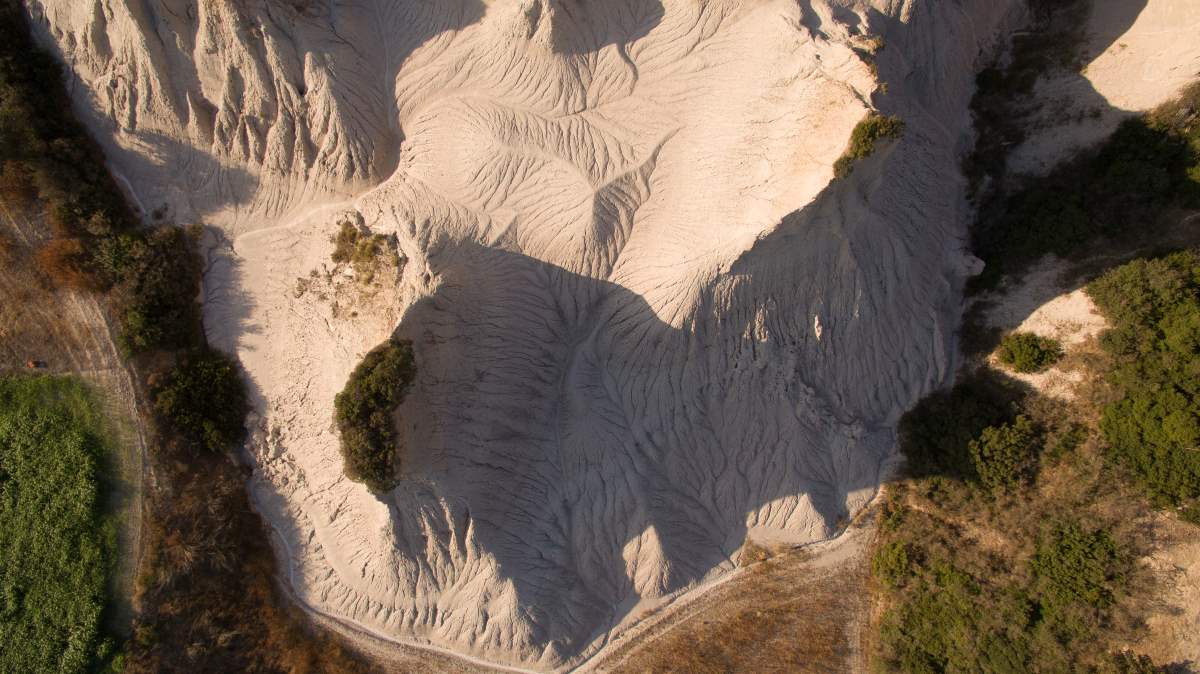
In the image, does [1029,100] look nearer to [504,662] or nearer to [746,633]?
[746,633]

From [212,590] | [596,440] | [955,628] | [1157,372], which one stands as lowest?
[212,590]

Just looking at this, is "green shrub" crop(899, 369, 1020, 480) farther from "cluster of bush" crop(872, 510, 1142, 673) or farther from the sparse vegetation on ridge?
"cluster of bush" crop(872, 510, 1142, 673)

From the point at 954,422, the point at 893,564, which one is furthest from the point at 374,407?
the point at 954,422

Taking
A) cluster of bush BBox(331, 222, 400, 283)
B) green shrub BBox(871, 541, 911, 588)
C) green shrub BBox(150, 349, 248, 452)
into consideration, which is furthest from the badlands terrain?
green shrub BBox(871, 541, 911, 588)

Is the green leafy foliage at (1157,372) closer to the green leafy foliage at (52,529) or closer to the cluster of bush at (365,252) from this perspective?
the cluster of bush at (365,252)

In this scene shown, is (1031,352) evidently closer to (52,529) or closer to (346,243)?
(346,243)

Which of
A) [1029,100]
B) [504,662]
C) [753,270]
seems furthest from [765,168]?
[504,662]
